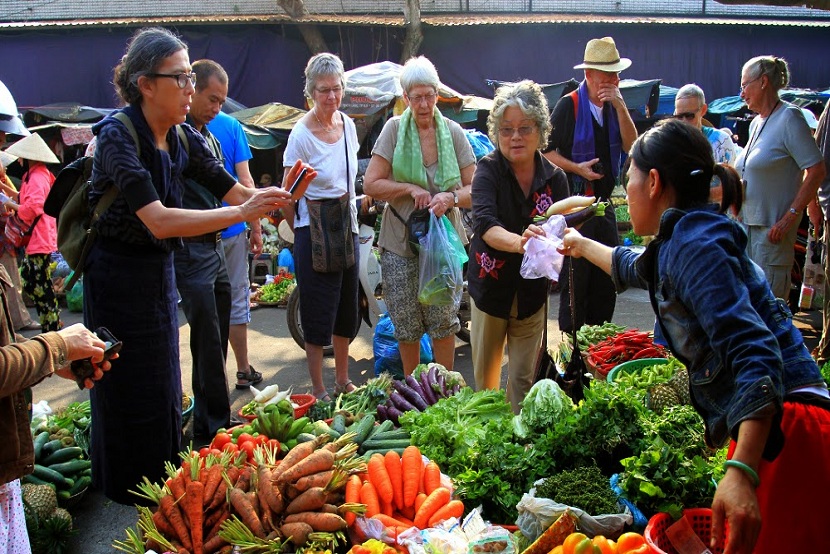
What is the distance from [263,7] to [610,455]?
17063 mm

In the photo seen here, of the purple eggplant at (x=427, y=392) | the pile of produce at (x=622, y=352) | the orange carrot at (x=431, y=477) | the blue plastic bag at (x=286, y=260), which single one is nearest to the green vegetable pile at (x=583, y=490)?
the orange carrot at (x=431, y=477)

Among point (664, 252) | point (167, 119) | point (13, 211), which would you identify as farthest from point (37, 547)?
point (13, 211)

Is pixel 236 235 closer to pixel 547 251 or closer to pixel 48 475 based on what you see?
pixel 48 475

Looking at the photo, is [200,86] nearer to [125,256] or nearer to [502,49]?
[125,256]

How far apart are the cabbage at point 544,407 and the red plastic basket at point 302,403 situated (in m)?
1.71

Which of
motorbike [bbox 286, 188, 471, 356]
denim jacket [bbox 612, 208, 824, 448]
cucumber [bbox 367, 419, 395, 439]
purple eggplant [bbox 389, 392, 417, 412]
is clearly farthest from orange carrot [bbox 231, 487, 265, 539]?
motorbike [bbox 286, 188, 471, 356]

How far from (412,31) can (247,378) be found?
12.7 m

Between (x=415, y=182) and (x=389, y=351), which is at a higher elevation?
(x=415, y=182)

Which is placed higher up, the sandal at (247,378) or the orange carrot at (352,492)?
the orange carrot at (352,492)

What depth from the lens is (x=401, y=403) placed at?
439 centimetres

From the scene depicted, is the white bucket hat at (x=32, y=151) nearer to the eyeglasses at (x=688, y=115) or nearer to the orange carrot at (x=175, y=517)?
the orange carrot at (x=175, y=517)

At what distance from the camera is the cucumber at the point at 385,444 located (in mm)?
3799

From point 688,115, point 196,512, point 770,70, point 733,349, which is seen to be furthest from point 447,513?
point 688,115

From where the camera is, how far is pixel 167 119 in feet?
11.0
